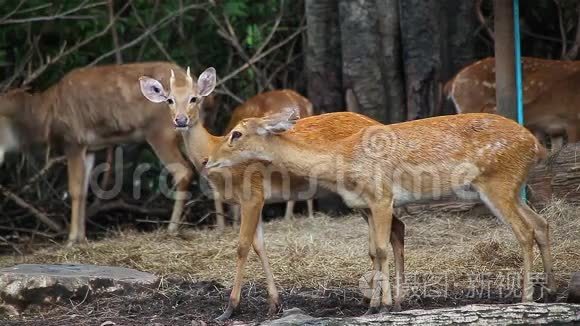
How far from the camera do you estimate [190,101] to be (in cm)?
864

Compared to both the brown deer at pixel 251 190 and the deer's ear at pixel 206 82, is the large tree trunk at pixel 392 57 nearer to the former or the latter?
the deer's ear at pixel 206 82

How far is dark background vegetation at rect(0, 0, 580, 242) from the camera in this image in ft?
38.6

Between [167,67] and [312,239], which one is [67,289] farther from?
[167,67]

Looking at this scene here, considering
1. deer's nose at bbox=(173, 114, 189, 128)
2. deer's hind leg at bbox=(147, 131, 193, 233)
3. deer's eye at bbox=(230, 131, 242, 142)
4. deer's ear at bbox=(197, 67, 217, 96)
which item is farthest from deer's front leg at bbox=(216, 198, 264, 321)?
deer's hind leg at bbox=(147, 131, 193, 233)

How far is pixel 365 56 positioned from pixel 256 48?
1958 millimetres

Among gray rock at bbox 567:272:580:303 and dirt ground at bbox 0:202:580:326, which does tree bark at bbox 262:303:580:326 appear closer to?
gray rock at bbox 567:272:580:303

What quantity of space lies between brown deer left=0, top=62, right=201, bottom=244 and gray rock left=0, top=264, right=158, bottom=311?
3.42m

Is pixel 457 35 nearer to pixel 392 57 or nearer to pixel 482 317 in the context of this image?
pixel 392 57

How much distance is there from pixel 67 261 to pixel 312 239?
6.69 feet

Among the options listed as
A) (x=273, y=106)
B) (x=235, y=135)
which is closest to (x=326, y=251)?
(x=235, y=135)

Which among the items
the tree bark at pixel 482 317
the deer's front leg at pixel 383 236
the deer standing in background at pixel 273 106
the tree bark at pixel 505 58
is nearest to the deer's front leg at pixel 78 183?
the deer standing in background at pixel 273 106

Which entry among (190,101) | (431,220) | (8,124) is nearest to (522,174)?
(190,101)

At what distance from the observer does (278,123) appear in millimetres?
7402

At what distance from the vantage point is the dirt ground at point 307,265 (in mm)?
7496
